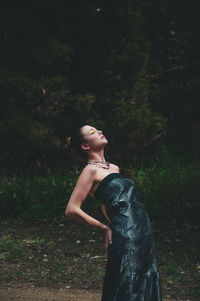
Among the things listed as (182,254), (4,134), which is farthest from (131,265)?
(4,134)

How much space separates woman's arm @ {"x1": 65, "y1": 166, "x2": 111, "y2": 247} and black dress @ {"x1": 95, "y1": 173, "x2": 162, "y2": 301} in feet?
0.28

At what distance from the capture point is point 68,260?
638 centimetres

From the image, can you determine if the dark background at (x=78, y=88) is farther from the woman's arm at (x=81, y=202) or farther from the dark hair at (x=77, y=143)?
the woman's arm at (x=81, y=202)

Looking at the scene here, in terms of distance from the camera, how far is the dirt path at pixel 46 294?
16.3 feet

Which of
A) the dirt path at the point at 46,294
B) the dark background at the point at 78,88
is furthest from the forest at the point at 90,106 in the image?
the dirt path at the point at 46,294

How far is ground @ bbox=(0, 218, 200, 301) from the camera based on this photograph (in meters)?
5.22

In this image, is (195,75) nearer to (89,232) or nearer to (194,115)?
(194,115)

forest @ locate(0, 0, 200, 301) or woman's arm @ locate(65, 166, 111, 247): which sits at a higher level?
woman's arm @ locate(65, 166, 111, 247)

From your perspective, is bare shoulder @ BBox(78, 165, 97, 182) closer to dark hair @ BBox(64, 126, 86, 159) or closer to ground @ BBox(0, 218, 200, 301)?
dark hair @ BBox(64, 126, 86, 159)

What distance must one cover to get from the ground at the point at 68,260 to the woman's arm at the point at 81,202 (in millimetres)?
2252

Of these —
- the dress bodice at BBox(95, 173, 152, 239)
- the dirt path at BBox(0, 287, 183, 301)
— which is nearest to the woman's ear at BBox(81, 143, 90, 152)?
the dress bodice at BBox(95, 173, 152, 239)

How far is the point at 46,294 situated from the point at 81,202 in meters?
2.53

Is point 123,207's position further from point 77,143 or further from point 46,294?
point 46,294

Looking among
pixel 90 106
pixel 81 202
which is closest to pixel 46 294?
pixel 81 202
